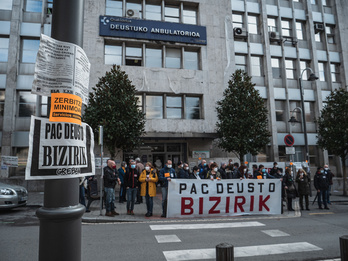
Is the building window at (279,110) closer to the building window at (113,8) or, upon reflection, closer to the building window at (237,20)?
the building window at (237,20)

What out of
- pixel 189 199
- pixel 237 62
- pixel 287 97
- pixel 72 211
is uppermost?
pixel 237 62

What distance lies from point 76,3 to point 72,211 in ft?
5.48

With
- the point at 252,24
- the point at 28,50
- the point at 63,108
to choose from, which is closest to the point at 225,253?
the point at 63,108

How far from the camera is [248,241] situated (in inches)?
246

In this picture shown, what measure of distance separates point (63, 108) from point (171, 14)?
68.0ft

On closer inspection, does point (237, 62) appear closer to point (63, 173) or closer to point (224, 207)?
point (224, 207)

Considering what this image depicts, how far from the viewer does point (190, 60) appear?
2061 centimetres

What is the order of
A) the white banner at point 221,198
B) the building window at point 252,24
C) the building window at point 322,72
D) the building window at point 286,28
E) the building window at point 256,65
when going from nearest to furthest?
the white banner at point 221,198 < the building window at point 256,65 < the building window at point 252,24 < the building window at point 286,28 < the building window at point 322,72

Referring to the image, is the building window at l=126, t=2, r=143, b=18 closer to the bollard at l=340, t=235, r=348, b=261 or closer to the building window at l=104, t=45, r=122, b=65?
the building window at l=104, t=45, r=122, b=65

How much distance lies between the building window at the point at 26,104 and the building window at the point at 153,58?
8.60 meters

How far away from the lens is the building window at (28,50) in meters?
18.4

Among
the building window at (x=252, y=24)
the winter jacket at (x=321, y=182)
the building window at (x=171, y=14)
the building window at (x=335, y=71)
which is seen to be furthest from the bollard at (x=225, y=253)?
the building window at (x=335, y=71)

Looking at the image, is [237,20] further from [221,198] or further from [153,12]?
[221,198]

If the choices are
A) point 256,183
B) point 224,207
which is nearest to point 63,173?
point 224,207
